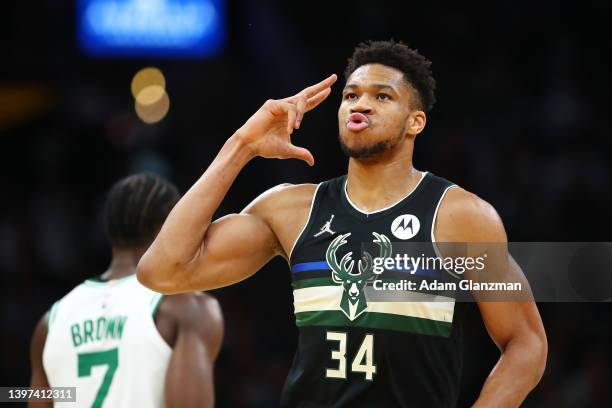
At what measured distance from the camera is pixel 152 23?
33.9ft

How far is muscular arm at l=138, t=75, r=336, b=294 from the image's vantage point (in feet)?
13.2

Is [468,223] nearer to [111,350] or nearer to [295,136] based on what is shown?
[111,350]

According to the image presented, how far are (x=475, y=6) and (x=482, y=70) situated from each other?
86 centimetres

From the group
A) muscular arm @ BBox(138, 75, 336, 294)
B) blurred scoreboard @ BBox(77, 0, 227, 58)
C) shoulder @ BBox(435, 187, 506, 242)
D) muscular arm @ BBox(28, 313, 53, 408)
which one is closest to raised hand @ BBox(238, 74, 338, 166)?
muscular arm @ BBox(138, 75, 336, 294)

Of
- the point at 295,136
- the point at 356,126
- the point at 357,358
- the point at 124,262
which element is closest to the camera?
the point at 357,358

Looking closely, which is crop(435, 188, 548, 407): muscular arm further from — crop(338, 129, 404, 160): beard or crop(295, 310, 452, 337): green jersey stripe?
crop(338, 129, 404, 160): beard

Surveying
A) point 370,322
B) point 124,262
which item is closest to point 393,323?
point 370,322

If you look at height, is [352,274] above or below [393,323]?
above

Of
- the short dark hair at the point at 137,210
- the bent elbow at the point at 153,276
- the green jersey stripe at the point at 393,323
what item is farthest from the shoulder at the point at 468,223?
the short dark hair at the point at 137,210

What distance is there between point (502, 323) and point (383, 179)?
762mm

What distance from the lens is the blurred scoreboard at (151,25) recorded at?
10.3m

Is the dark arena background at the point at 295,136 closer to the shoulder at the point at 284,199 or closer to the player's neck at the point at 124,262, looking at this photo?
the player's neck at the point at 124,262

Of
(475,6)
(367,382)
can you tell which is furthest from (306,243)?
(475,6)

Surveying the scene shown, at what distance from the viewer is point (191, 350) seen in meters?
4.49
